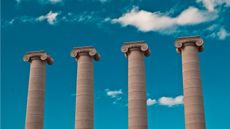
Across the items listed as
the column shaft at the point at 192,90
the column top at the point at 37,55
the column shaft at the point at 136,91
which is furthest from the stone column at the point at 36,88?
the column shaft at the point at 192,90

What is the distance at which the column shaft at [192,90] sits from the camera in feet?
247

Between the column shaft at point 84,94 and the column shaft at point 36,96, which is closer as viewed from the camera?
the column shaft at point 84,94

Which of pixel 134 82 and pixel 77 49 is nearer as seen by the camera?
pixel 134 82

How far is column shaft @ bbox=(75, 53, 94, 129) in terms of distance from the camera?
8256cm

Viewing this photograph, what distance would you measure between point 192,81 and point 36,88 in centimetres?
3105

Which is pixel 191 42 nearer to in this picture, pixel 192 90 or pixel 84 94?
pixel 192 90

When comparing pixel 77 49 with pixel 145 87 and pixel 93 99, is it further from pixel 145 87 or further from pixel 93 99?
pixel 145 87

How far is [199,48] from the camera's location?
81.2 meters

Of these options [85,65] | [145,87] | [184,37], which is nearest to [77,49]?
[85,65]

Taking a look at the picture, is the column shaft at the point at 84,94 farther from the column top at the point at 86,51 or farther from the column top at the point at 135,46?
the column top at the point at 135,46

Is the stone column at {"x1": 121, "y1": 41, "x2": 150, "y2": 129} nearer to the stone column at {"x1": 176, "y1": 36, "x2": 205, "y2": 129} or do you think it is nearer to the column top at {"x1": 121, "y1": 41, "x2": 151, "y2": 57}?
the column top at {"x1": 121, "y1": 41, "x2": 151, "y2": 57}

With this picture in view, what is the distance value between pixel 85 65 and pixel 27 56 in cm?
1284

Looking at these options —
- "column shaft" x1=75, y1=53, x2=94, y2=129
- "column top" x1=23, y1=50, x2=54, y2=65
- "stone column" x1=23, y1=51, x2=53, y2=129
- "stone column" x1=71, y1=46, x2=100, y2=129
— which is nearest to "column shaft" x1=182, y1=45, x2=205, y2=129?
"stone column" x1=71, y1=46, x2=100, y2=129

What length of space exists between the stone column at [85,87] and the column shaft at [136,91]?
26.5 feet
